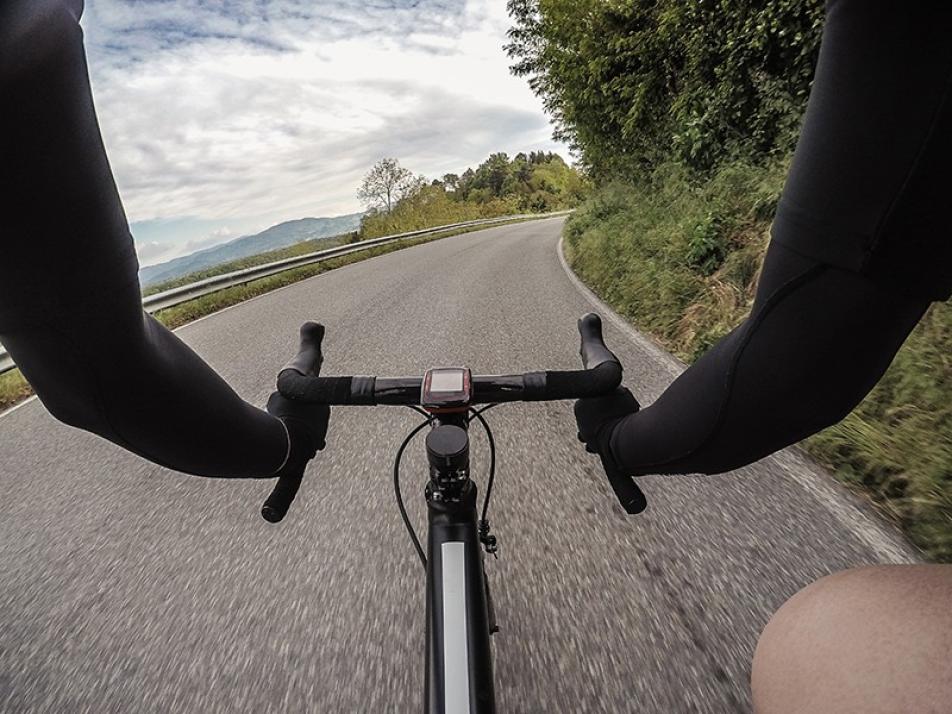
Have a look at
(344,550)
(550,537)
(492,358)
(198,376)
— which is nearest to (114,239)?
(198,376)

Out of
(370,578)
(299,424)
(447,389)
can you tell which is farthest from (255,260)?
(447,389)

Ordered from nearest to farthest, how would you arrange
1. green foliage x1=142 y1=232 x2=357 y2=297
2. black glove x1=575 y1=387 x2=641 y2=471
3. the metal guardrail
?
1. black glove x1=575 y1=387 x2=641 y2=471
2. the metal guardrail
3. green foliage x1=142 y1=232 x2=357 y2=297

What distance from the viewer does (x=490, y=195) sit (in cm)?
6456

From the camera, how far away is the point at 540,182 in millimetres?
58781

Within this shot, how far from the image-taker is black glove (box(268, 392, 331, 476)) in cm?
108

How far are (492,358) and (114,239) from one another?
3.72m

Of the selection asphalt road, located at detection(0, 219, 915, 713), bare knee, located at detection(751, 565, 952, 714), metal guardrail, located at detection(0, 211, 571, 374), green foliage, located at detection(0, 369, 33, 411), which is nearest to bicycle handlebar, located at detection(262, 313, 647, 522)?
bare knee, located at detection(751, 565, 952, 714)

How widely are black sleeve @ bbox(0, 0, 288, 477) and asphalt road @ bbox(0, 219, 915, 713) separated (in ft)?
3.17

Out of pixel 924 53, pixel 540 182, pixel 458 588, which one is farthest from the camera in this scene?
pixel 540 182

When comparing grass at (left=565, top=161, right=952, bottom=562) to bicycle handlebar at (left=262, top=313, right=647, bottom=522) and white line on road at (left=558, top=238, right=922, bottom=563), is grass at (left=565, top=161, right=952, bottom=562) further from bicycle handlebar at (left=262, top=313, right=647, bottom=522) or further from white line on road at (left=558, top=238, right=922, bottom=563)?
bicycle handlebar at (left=262, top=313, right=647, bottom=522)

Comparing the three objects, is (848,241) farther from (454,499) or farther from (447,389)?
(454,499)

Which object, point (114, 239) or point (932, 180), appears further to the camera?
point (114, 239)

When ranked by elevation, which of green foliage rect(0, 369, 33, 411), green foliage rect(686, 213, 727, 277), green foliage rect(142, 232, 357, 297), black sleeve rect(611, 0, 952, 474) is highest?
black sleeve rect(611, 0, 952, 474)

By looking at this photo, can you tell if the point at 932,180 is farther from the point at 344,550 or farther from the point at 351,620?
the point at 344,550
